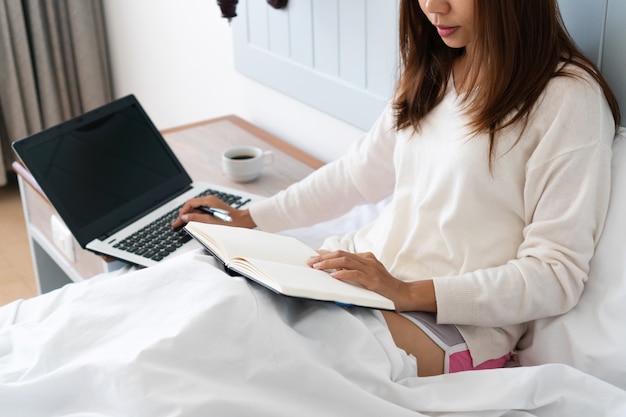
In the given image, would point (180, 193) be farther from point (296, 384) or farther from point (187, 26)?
point (187, 26)

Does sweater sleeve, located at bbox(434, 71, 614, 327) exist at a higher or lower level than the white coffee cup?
higher

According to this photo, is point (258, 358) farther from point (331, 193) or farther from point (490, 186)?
point (331, 193)

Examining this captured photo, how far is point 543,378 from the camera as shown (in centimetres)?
100

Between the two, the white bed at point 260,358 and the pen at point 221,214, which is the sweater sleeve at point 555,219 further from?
the pen at point 221,214

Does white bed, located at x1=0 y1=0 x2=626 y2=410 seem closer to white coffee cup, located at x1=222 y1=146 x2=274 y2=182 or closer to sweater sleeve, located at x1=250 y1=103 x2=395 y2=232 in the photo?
sweater sleeve, located at x1=250 y1=103 x2=395 y2=232

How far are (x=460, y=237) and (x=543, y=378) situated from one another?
267 millimetres

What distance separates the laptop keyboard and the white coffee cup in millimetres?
225

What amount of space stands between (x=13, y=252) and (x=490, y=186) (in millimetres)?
1975

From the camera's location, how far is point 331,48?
68.1 inches

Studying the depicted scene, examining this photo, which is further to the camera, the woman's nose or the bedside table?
the bedside table

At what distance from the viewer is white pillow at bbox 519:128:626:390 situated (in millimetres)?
1033

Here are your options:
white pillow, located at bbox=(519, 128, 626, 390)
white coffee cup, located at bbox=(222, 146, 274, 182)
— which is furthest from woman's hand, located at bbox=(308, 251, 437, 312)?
white coffee cup, located at bbox=(222, 146, 274, 182)

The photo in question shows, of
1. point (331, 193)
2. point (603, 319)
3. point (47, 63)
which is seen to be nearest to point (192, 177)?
point (331, 193)

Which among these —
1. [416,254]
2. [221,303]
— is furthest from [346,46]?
[221,303]
